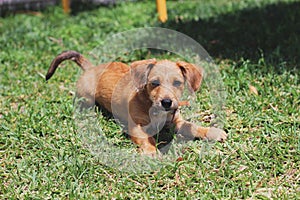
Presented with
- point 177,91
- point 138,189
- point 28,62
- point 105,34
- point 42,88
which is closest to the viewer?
point 138,189

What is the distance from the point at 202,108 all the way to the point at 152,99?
0.96m

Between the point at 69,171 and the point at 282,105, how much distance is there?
2.12m

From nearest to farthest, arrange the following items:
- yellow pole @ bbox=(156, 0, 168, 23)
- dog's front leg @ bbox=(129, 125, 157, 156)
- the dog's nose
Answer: the dog's nose → dog's front leg @ bbox=(129, 125, 157, 156) → yellow pole @ bbox=(156, 0, 168, 23)

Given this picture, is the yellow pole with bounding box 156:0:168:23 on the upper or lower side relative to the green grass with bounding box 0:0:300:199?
upper

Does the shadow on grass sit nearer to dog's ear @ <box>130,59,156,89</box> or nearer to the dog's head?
the dog's head

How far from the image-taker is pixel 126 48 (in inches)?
253

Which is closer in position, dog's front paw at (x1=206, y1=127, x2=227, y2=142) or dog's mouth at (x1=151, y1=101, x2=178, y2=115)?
dog's mouth at (x1=151, y1=101, x2=178, y2=115)

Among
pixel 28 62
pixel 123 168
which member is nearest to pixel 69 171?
pixel 123 168

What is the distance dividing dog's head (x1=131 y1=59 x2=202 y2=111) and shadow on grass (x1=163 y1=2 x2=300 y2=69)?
1.74 m

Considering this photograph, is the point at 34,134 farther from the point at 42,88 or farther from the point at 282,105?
the point at 282,105

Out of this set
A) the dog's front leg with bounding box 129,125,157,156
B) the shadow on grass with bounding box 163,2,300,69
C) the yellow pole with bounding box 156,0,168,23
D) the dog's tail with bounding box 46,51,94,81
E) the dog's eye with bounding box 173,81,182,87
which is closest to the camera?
the dog's front leg with bounding box 129,125,157,156

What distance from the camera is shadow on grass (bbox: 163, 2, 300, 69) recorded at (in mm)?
5889

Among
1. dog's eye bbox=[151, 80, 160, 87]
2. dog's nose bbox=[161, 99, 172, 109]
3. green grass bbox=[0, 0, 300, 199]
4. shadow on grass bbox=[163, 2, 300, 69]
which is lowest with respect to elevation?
green grass bbox=[0, 0, 300, 199]

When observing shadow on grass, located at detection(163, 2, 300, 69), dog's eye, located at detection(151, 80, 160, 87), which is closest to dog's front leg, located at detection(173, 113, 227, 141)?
dog's eye, located at detection(151, 80, 160, 87)
